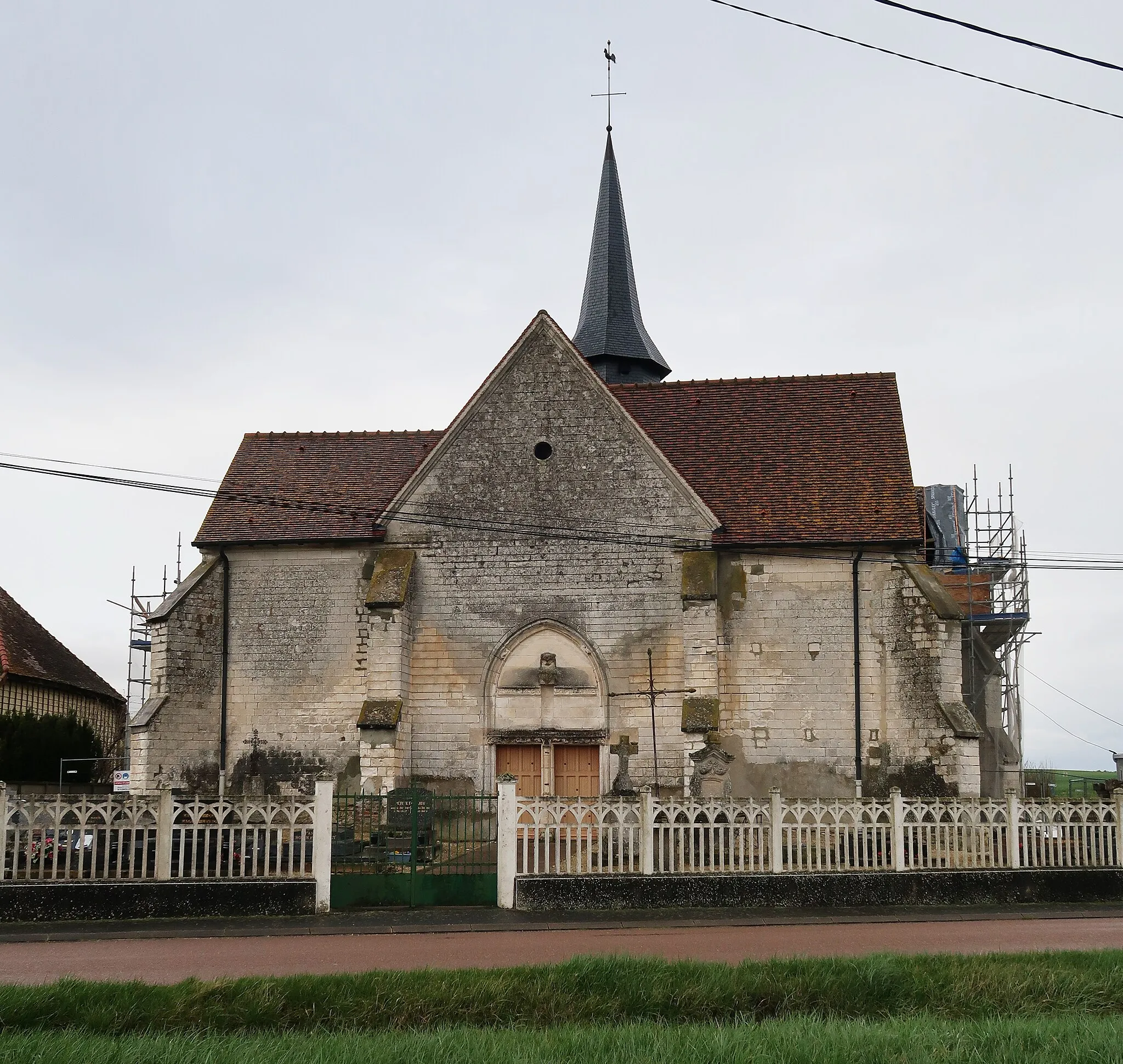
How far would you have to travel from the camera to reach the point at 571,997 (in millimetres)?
9977

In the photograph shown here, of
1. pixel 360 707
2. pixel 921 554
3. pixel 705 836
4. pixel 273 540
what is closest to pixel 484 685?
pixel 360 707

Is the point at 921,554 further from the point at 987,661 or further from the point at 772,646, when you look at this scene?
the point at 987,661

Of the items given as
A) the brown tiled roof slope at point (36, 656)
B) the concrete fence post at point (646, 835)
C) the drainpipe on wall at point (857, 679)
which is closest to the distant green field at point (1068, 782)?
the drainpipe on wall at point (857, 679)

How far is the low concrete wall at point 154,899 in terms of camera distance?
15.6 meters

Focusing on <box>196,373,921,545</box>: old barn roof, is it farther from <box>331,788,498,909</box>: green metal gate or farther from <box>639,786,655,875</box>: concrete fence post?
<box>639,786,655,875</box>: concrete fence post

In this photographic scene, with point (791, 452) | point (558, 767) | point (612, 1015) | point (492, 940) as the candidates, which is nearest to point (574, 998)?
point (612, 1015)

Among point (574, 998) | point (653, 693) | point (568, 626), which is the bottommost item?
point (574, 998)

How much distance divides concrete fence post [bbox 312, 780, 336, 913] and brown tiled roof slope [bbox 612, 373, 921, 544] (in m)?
11.1

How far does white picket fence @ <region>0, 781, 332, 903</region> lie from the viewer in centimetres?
1578

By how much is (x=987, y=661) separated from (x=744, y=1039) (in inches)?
899

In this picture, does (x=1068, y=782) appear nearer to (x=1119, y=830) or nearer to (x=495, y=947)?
(x=1119, y=830)

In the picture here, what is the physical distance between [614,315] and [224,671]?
1597 cm

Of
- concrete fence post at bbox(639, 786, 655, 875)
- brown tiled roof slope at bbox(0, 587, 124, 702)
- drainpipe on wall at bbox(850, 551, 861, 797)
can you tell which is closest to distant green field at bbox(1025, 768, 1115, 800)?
drainpipe on wall at bbox(850, 551, 861, 797)

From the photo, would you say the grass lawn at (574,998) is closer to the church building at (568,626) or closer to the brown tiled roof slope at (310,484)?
the church building at (568,626)
